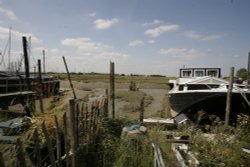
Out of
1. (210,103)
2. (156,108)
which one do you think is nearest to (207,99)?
(210,103)

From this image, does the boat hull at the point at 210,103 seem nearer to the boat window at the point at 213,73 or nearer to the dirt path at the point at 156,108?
the dirt path at the point at 156,108

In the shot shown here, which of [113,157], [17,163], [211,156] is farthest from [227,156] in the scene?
[17,163]

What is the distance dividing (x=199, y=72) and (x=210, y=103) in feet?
19.1

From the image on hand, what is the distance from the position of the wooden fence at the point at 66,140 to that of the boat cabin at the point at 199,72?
11.3 m

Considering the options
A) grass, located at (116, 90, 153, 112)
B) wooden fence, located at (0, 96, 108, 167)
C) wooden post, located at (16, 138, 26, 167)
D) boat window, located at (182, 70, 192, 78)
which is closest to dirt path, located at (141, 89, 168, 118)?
grass, located at (116, 90, 153, 112)

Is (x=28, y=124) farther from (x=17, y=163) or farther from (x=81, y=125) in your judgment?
(x=17, y=163)

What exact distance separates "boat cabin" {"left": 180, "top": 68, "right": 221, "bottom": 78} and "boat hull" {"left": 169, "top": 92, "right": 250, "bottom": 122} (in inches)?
204

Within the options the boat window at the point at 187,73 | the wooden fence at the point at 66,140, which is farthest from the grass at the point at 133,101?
the wooden fence at the point at 66,140

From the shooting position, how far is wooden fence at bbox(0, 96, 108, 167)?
10.6ft

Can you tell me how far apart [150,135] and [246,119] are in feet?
8.85

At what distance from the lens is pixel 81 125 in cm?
488

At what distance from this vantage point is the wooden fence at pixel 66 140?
3.22 m

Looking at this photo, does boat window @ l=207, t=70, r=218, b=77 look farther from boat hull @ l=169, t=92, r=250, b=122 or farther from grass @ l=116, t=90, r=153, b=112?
grass @ l=116, t=90, r=153, b=112

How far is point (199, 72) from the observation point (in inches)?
615
